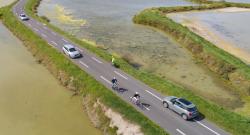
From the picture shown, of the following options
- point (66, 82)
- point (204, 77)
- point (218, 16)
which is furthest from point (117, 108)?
point (218, 16)

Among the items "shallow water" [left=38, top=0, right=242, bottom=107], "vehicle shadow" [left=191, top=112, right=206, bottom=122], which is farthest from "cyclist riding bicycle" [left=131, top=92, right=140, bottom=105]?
"shallow water" [left=38, top=0, right=242, bottom=107]

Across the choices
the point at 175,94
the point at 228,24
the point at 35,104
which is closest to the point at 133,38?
the point at 228,24

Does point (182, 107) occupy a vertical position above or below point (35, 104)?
above

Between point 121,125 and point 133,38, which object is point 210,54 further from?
point 121,125

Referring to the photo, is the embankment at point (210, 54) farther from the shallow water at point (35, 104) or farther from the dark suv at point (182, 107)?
the shallow water at point (35, 104)

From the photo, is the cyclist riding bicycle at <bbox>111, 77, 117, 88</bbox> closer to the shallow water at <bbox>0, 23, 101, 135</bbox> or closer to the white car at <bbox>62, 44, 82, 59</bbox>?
the shallow water at <bbox>0, 23, 101, 135</bbox>

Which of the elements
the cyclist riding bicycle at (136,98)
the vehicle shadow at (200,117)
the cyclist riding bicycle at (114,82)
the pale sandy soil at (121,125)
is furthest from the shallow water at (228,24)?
the pale sandy soil at (121,125)

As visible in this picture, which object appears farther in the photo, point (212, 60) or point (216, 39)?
point (216, 39)
